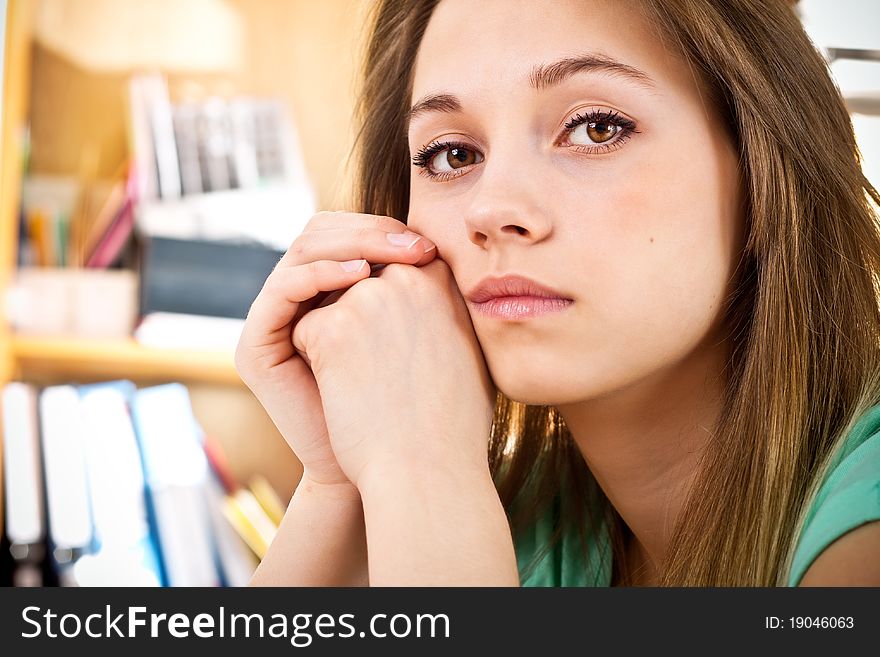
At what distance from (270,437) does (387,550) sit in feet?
4.63

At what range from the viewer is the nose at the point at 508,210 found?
2.21ft

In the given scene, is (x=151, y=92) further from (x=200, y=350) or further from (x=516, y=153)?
(x=516, y=153)

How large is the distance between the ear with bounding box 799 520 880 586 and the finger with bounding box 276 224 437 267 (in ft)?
1.40

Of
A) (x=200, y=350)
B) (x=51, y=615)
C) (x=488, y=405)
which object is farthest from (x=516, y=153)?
(x=200, y=350)

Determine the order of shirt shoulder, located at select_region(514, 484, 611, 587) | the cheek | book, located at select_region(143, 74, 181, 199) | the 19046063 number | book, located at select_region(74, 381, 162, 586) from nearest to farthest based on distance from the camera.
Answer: the 19046063 number, the cheek, shirt shoulder, located at select_region(514, 484, 611, 587), book, located at select_region(74, 381, 162, 586), book, located at select_region(143, 74, 181, 199)

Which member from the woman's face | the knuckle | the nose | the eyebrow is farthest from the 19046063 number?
the knuckle

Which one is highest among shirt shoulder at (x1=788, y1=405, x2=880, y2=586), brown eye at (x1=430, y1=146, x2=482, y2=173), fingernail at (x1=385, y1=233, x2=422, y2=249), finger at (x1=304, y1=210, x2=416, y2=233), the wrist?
brown eye at (x1=430, y1=146, x2=482, y2=173)

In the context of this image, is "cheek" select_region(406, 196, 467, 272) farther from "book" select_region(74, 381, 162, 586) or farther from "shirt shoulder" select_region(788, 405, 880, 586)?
"book" select_region(74, 381, 162, 586)

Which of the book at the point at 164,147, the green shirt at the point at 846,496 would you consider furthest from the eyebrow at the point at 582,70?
the book at the point at 164,147

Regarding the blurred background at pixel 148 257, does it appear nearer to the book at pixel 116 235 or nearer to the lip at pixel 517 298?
the book at pixel 116 235

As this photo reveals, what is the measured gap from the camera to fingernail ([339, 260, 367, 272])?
31.2 inches

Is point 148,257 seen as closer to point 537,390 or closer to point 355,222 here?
point 355,222

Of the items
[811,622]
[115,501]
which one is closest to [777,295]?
Result: [811,622]

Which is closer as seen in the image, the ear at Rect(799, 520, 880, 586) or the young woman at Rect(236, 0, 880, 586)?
the ear at Rect(799, 520, 880, 586)
